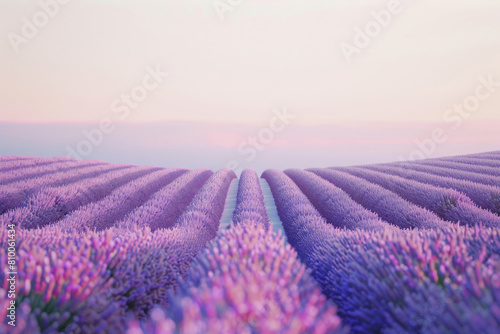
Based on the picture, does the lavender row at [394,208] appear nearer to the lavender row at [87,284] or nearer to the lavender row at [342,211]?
the lavender row at [342,211]

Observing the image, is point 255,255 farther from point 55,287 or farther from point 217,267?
point 55,287

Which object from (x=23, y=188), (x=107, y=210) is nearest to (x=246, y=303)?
(x=107, y=210)

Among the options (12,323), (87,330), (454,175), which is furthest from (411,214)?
(454,175)

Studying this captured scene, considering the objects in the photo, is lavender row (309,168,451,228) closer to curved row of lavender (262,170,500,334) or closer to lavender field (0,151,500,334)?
lavender field (0,151,500,334)

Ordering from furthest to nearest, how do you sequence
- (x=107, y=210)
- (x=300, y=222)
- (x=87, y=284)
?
(x=107, y=210), (x=300, y=222), (x=87, y=284)

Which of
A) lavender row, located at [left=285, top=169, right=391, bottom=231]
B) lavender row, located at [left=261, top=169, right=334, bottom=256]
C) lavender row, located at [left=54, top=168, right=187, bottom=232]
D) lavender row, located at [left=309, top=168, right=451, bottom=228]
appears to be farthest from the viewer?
lavender row, located at [left=54, top=168, right=187, bottom=232]

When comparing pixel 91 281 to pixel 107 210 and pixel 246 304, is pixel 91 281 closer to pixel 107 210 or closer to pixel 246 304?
pixel 246 304

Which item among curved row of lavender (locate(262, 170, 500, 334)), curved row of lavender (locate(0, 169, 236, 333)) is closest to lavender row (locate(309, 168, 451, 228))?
curved row of lavender (locate(262, 170, 500, 334))
